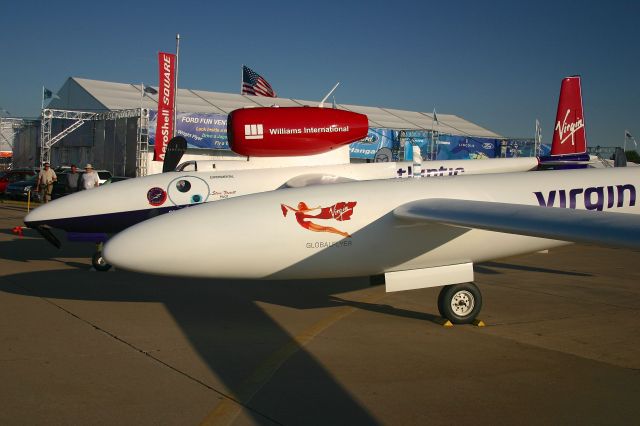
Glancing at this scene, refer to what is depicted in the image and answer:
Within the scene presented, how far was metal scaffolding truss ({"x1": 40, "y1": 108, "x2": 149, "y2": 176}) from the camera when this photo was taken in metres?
31.7

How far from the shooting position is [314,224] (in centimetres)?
734

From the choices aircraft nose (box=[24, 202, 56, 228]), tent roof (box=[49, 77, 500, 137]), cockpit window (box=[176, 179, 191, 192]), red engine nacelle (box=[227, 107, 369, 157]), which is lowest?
aircraft nose (box=[24, 202, 56, 228])

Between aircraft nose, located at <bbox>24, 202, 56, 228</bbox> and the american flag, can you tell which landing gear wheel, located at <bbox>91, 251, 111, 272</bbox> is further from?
the american flag

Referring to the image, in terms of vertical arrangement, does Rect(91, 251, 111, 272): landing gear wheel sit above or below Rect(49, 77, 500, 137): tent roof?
below

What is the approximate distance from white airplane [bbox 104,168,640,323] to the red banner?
19269 mm

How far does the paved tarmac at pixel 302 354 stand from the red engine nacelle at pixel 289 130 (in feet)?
7.87

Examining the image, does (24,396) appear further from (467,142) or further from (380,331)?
(467,142)

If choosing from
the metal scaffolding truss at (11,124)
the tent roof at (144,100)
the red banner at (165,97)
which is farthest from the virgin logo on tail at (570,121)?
the metal scaffolding truss at (11,124)

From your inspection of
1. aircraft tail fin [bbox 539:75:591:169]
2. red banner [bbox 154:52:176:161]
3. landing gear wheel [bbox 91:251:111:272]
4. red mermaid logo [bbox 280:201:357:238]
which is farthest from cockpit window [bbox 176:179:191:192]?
red banner [bbox 154:52:176:161]

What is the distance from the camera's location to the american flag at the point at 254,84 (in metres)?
32.4

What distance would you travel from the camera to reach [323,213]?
24.1ft

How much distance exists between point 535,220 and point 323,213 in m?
2.58

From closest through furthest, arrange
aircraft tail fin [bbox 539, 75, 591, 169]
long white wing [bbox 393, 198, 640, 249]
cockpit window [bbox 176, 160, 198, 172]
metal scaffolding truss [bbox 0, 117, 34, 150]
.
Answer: long white wing [bbox 393, 198, 640, 249] → cockpit window [bbox 176, 160, 198, 172] → aircraft tail fin [bbox 539, 75, 591, 169] → metal scaffolding truss [bbox 0, 117, 34, 150]

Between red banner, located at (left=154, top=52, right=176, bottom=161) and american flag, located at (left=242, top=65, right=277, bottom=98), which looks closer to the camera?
red banner, located at (left=154, top=52, right=176, bottom=161)
